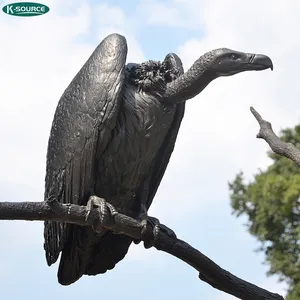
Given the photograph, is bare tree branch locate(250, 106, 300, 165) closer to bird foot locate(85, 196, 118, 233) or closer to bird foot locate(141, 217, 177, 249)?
bird foot locate(141, 217, 177, 249)

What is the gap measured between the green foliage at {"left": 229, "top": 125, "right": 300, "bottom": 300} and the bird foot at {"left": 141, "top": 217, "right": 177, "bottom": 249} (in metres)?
9.70

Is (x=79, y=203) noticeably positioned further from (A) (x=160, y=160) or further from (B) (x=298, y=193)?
(B) (x=298, y=193)

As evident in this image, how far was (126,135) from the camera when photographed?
4.38 metres

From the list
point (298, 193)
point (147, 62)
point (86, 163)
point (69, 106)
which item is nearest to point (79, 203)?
point (86, 163)

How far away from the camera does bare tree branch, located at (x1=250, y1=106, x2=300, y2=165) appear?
4.71 metres

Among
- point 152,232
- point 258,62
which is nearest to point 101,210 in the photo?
point 152,232

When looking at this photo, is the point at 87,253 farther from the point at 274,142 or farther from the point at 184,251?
the point at 274,142

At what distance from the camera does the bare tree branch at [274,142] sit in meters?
4.71

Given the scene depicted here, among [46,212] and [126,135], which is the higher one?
[126,135]

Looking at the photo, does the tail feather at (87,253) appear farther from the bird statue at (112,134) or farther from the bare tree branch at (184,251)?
the bare tree branch at (184,251)

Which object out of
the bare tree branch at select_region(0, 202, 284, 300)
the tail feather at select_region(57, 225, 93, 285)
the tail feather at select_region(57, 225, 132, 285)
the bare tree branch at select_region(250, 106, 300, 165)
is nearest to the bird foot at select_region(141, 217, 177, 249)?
→ the bare tree branch at select_region(0, 202, 284, 300)

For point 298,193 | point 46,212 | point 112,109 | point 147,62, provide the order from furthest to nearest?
point 298,193
point 147,62
point 112,109
point 46,212

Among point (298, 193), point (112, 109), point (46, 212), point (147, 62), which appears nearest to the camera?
point (46, 212)

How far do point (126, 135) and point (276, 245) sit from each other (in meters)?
10.7
